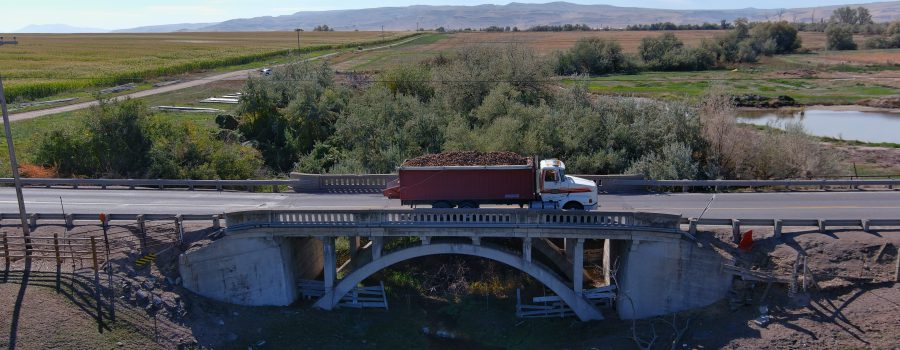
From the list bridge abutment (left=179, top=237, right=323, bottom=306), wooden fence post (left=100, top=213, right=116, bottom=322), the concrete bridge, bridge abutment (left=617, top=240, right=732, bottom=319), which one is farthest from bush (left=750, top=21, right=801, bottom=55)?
wooden fence post (left=100, top=213, right=116, bottom=322)

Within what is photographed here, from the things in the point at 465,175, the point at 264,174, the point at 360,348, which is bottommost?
the point at 360,348

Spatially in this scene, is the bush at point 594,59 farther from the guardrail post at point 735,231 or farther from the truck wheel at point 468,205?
the guardrail post at point 735,231

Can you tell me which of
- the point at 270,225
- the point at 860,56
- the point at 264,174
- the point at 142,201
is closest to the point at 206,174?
the point at 264,174

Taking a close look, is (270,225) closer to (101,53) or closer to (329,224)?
(329,224)

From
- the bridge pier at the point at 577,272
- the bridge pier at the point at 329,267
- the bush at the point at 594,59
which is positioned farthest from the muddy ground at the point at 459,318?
the bush at the point at 594,59

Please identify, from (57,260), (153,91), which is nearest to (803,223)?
(57,260)

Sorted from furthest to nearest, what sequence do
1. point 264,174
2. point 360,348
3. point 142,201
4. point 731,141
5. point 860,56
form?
point 860,56 < point 264,174 < point 731,141 < point 142,201 < point 360,348
